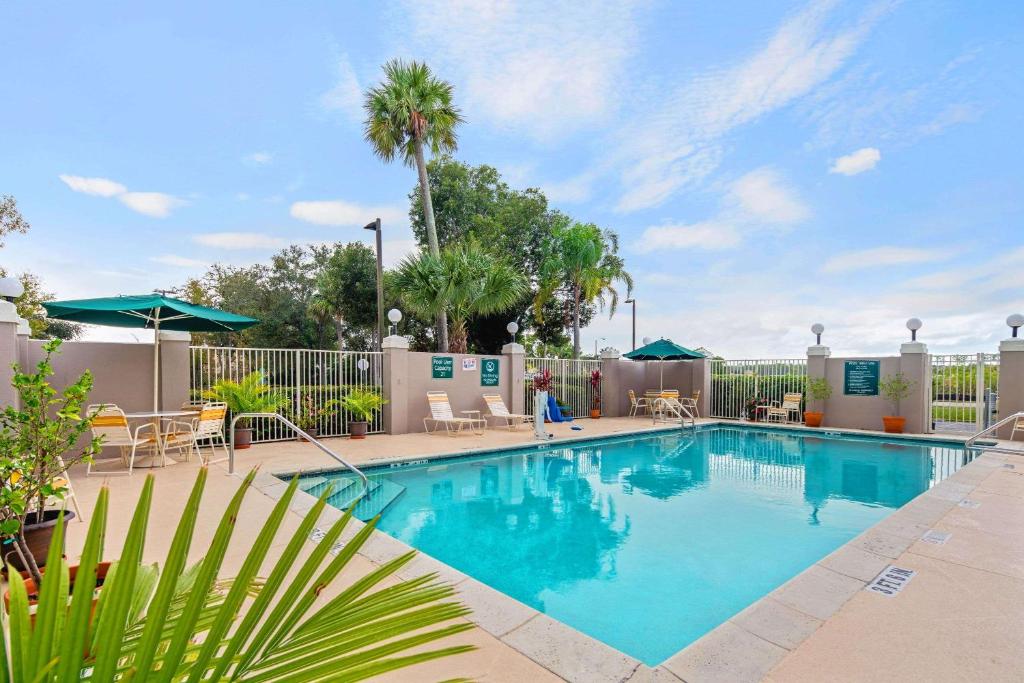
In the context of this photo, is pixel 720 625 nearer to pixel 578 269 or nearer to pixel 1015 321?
pixel 1015 321

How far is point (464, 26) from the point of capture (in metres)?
9.21

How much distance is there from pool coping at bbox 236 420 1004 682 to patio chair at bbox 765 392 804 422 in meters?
9.67

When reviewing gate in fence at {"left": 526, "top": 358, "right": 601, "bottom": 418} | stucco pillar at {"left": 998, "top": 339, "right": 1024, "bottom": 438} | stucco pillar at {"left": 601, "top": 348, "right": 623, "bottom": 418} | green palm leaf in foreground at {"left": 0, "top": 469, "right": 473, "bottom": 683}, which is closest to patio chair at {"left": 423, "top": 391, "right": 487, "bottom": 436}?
gate in fence at {"left": 526, "top": 358, "right": 601, "bottom": 418}

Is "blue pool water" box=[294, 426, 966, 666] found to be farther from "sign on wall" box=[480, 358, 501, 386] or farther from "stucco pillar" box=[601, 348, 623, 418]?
"stucco pillar" box=[601, 348, 623, 418]

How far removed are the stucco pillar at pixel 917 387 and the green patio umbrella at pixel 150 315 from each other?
14.4 m

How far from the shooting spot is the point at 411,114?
1498cm

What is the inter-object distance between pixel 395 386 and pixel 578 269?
30.8 ft

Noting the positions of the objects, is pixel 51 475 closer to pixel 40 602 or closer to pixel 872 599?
pixel 40 602

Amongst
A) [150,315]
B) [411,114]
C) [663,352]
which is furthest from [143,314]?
[663,352]

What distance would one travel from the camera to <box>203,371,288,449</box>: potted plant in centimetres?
866

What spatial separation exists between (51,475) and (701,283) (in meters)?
16.4

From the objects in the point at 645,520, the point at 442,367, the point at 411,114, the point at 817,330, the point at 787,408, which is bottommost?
the point at 645,520

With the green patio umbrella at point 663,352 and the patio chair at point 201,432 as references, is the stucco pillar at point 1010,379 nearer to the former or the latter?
the green patio umbrella at point 663,352

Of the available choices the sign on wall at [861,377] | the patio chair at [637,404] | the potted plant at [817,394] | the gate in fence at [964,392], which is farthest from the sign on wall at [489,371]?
the gate in fence at [964,392]
